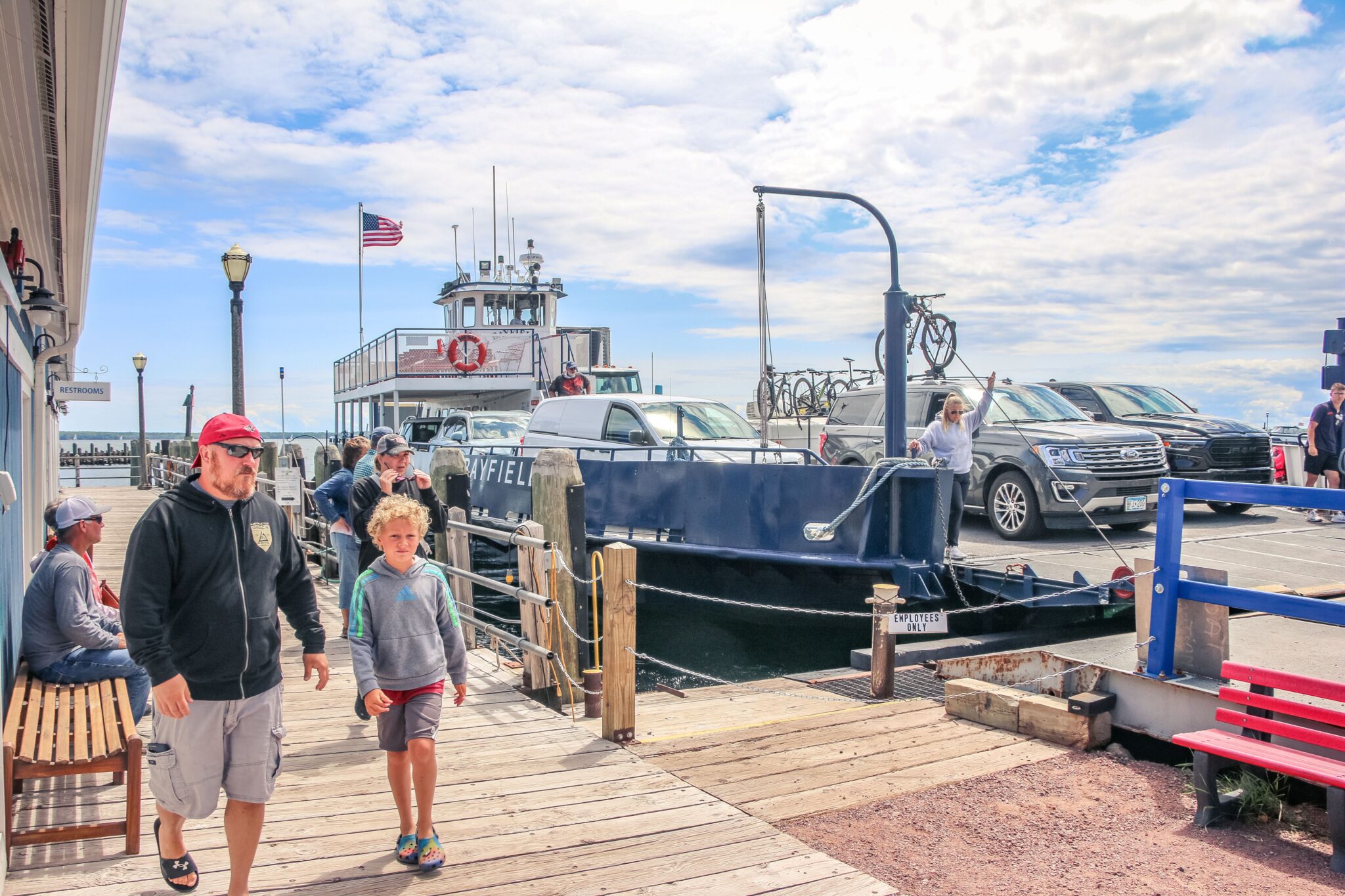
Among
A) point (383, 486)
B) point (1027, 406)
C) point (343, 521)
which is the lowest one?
point (343, 521)

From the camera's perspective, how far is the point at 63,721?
4.37 m

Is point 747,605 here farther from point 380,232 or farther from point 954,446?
point 380,232

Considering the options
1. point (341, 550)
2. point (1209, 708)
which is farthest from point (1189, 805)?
point (341, 550)

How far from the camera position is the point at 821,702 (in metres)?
6.95

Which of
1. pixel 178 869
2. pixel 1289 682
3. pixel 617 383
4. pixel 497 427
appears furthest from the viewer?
pixel 617 383

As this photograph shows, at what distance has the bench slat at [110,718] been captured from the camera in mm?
4129

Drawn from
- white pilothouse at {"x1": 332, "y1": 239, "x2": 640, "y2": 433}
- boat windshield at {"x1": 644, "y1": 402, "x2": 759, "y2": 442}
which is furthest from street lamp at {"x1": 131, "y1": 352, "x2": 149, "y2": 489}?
boat windshield at {"x1": 644, "y1": 402, "x2": 759, "y2": 442}

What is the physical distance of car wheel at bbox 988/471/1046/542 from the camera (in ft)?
39.3

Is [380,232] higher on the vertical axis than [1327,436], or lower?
higher

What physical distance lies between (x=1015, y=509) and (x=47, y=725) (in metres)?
10.5

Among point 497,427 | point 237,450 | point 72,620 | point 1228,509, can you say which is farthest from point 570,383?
point 237,450

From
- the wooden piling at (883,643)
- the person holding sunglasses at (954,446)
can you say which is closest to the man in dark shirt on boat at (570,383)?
the person holding sunglasses at (954,446)

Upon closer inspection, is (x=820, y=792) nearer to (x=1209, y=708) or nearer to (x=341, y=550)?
(x=1209, y=708)

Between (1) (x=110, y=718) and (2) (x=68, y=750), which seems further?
(1) (x=110, y=718)
